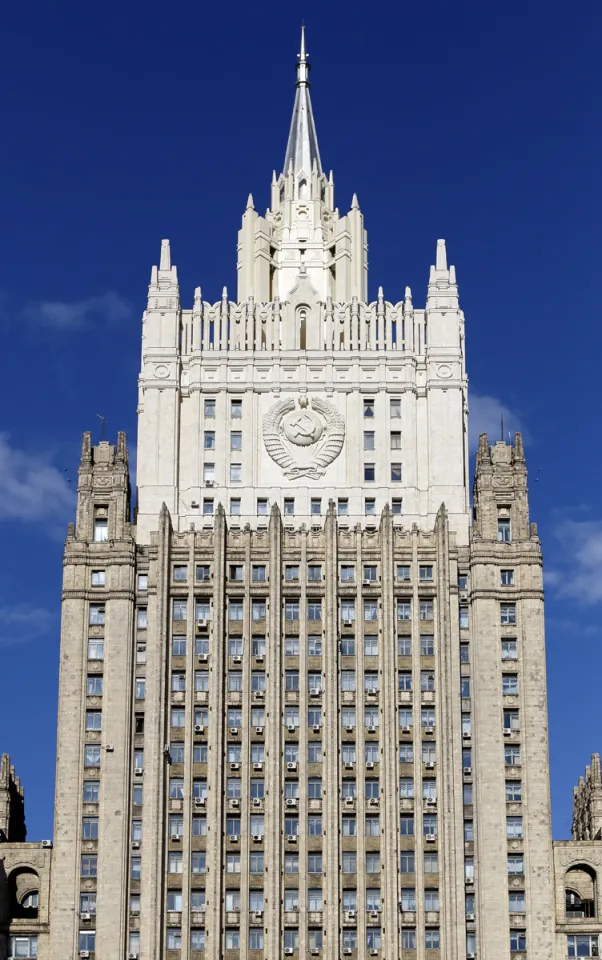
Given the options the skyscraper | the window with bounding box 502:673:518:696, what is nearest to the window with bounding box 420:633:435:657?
the skyscraper

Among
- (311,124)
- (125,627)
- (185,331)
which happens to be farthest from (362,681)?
(311,124)

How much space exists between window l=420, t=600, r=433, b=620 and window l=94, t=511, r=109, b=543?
20526mm

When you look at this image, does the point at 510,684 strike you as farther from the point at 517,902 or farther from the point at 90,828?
the point at 90,828

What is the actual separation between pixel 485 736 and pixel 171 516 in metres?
24.8

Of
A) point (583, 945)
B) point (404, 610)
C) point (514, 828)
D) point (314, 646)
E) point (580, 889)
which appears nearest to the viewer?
point (583, 945)

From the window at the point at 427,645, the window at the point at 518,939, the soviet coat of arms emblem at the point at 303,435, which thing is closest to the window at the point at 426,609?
the window at the point at 427,645

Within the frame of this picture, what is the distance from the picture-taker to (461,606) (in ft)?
472

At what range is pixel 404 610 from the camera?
470 ft

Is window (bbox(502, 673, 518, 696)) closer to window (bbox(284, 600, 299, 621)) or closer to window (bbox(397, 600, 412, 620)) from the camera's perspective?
window (bbox(397, 600, 412, 620))

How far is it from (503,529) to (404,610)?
28.5 ft

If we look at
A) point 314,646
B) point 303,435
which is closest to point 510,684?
point 314,646

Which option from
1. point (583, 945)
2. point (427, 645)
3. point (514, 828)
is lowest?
point (583, 945)

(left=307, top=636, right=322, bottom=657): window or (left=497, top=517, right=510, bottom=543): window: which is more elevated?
(left=497, top=517, right=510, bottom=543): window

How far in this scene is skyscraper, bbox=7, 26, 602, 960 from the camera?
447ft
